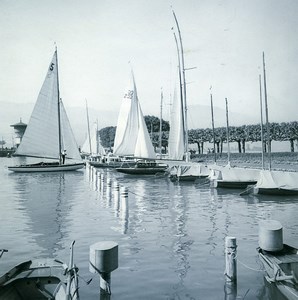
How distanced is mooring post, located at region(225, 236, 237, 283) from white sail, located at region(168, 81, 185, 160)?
2708 cm

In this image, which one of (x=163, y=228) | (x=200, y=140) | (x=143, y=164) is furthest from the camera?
(x=200, y=140)

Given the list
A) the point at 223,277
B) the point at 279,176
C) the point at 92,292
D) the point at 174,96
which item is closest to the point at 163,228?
the point at 223,277

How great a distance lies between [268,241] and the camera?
7.61 metres

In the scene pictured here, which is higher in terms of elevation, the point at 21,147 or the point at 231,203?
the point at 21,147

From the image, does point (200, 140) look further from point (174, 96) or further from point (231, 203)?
point (231, 203)

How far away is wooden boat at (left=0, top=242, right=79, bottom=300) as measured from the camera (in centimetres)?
553

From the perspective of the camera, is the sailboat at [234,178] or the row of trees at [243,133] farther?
the row of trees at [243,133]

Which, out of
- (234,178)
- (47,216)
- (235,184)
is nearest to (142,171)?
(234,178)

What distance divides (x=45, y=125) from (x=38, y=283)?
4123cm

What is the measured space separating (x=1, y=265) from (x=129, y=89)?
3652cm

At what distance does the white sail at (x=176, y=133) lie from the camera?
113 ft

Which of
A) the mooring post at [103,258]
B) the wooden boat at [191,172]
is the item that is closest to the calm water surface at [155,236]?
the mooring post at [103,258]

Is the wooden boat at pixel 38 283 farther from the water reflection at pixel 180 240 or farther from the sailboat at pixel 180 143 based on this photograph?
the sailboat at pixel 180 143

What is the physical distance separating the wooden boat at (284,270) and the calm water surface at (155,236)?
16.4 inches
